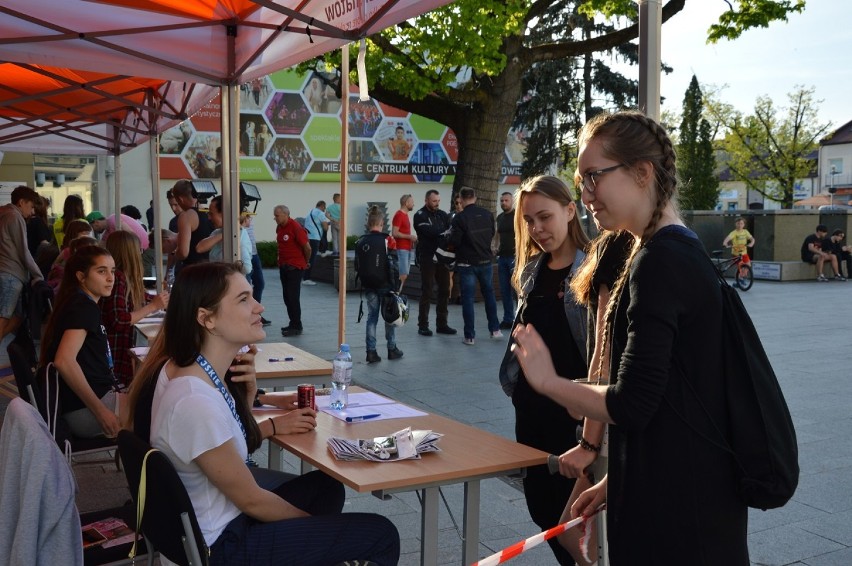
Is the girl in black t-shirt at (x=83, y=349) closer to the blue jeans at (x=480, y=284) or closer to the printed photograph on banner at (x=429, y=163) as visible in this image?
the blue jeans at (x=480, y=284)

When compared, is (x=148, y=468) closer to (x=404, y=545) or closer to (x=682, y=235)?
(x=682, y=235)

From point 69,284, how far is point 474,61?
980 centimetres

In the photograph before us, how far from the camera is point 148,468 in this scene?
2.44m

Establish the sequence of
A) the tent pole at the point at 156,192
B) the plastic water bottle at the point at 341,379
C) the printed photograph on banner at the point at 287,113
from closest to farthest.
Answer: the plastic water bottle at the point at 341,379 < the tent pole at the point at 156,192 < the printed photograph on banner at the point at 287,113

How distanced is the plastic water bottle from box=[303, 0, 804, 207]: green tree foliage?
9.95 metres

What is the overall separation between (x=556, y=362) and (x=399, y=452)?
71cm

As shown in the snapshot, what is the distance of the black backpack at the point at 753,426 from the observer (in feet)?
6.03

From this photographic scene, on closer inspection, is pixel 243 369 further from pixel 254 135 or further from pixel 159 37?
pixel 254 135

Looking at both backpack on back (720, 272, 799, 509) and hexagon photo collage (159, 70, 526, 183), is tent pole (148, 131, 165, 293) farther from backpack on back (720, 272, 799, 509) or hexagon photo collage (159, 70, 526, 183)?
hexagon photo collage (159, 70, 526, 183)

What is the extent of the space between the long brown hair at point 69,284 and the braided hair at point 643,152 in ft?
10.9

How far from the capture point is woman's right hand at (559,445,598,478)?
263cm

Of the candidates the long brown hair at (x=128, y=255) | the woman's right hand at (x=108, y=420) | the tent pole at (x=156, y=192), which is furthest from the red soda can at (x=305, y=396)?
the tent pole at (x=156, y=192)

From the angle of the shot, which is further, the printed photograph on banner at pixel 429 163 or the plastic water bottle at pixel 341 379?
the printed photograph on banner at pixel 429 163

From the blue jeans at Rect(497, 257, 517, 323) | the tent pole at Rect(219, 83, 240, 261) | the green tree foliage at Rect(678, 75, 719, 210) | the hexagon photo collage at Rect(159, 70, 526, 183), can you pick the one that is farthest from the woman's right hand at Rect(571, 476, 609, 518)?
the green tree foliage at Rect(678, 75, 719, 210)
